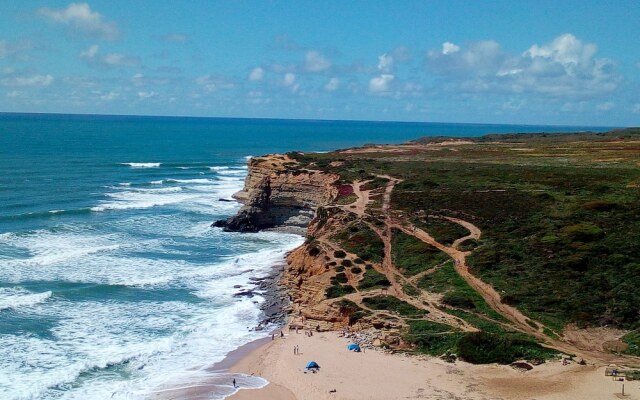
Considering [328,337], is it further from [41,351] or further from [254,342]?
[41,351]

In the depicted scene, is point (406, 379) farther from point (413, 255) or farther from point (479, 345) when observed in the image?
point (413, 255)

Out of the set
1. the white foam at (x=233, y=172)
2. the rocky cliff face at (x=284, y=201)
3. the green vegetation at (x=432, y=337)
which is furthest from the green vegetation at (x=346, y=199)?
the white foam at (x=233, y=172)

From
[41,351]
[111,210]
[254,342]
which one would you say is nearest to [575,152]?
[111,210]

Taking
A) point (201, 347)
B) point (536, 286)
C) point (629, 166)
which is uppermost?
point (629, 166)

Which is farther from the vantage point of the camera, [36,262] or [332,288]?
[36,262]

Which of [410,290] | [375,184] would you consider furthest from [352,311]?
[375,184]

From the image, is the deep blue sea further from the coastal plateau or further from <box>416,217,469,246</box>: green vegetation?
<box>416,217,469,246</box>: green vegetation

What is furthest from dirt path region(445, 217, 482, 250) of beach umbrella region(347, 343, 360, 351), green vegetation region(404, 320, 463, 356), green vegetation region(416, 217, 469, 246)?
beach umbrella region(347, 343, 360, 351)
